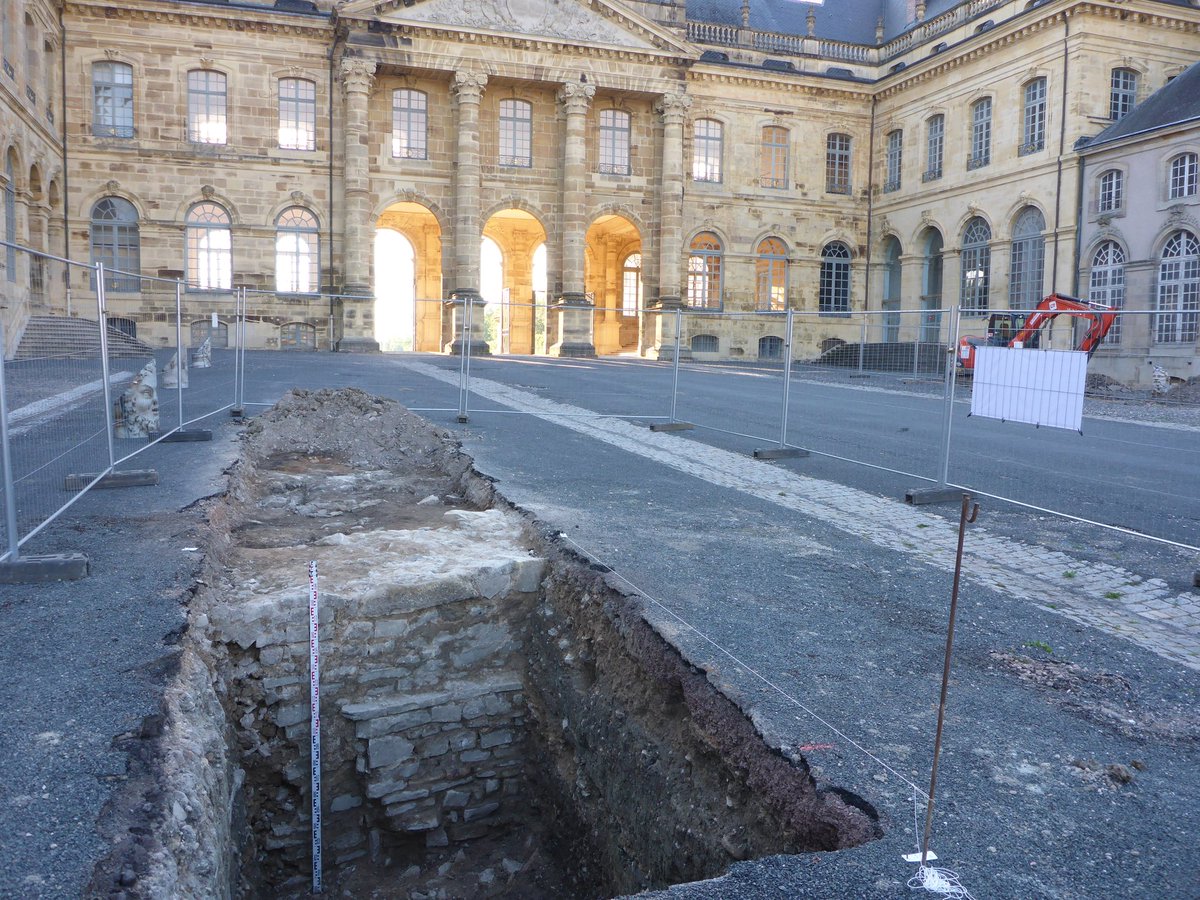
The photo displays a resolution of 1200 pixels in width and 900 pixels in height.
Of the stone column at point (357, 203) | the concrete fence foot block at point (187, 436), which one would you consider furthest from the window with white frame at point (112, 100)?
the concrete fence foot block at point (187, 436)

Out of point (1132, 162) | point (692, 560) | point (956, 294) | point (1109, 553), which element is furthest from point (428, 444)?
point (956, 294)

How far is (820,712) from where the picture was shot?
358 cm

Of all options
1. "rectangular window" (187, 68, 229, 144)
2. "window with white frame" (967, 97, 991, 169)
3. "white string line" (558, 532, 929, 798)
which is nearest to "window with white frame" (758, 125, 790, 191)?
"window with white frame" (967, 97, 991, 169)

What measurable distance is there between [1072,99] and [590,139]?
1621 cm

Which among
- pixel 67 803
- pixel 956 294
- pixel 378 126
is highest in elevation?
pixel 378 126

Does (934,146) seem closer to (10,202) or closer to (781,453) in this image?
(781,453)

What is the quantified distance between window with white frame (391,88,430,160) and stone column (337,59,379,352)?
1131 mm

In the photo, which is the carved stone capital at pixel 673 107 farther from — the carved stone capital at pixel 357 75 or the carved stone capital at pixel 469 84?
the carved stone capital at pixel 357 75

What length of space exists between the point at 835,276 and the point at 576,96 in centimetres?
1349

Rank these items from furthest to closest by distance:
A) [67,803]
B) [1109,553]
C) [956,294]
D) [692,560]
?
[956,294] → [1109,553] → [692,560] → [67,803]

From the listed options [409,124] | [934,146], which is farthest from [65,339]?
[934,146]

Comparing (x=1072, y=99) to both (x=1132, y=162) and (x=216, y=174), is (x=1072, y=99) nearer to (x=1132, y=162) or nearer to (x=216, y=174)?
(x=1132, y=162)

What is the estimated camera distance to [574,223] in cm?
3384

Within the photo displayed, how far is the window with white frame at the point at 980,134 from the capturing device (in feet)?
106
